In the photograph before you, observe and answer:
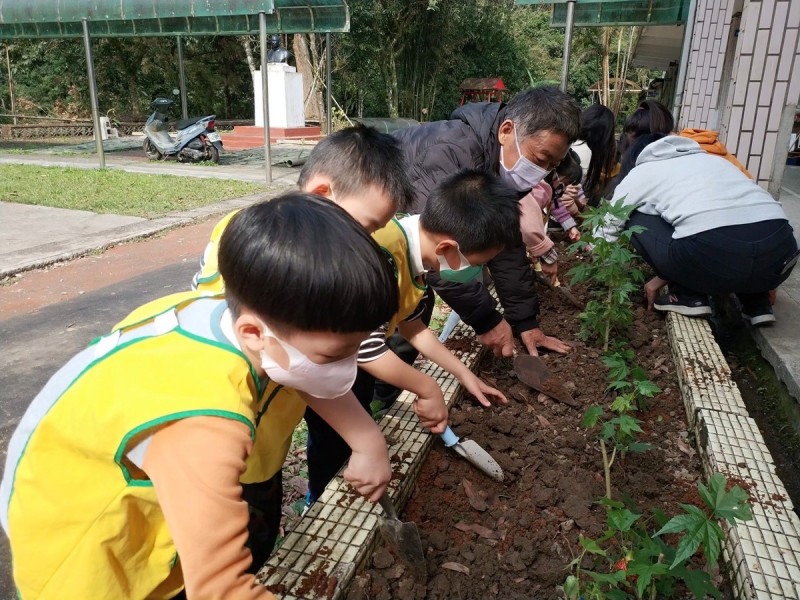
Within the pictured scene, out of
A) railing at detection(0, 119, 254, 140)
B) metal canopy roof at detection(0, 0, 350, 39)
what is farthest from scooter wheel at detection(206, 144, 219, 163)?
railing at detection(0, 119, 254, 140)

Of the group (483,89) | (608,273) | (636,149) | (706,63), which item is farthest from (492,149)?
(483,89)

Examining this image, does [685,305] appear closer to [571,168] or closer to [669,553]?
[571,168]

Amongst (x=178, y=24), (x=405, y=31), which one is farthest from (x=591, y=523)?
(x=405, y=31)

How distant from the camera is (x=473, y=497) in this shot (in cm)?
191

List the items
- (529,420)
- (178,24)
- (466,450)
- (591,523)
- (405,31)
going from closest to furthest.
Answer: (591,523), (466,450), (529,420), (178,24), (405,31)

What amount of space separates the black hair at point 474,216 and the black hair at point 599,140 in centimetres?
208

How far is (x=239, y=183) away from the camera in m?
8.88

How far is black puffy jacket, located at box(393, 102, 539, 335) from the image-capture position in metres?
2.52

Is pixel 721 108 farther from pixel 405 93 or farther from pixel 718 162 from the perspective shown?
pixel 405 93

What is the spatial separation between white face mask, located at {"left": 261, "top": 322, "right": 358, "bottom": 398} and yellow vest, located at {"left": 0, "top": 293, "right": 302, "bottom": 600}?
0.04 m

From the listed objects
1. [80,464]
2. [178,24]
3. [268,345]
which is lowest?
[80,464]

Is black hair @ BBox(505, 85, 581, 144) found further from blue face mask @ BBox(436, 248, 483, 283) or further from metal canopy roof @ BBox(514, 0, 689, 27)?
metal canopy roof @ BBox(514, 0, 689, 27)

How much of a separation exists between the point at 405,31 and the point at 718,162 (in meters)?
17.0

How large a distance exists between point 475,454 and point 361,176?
3.25ft
